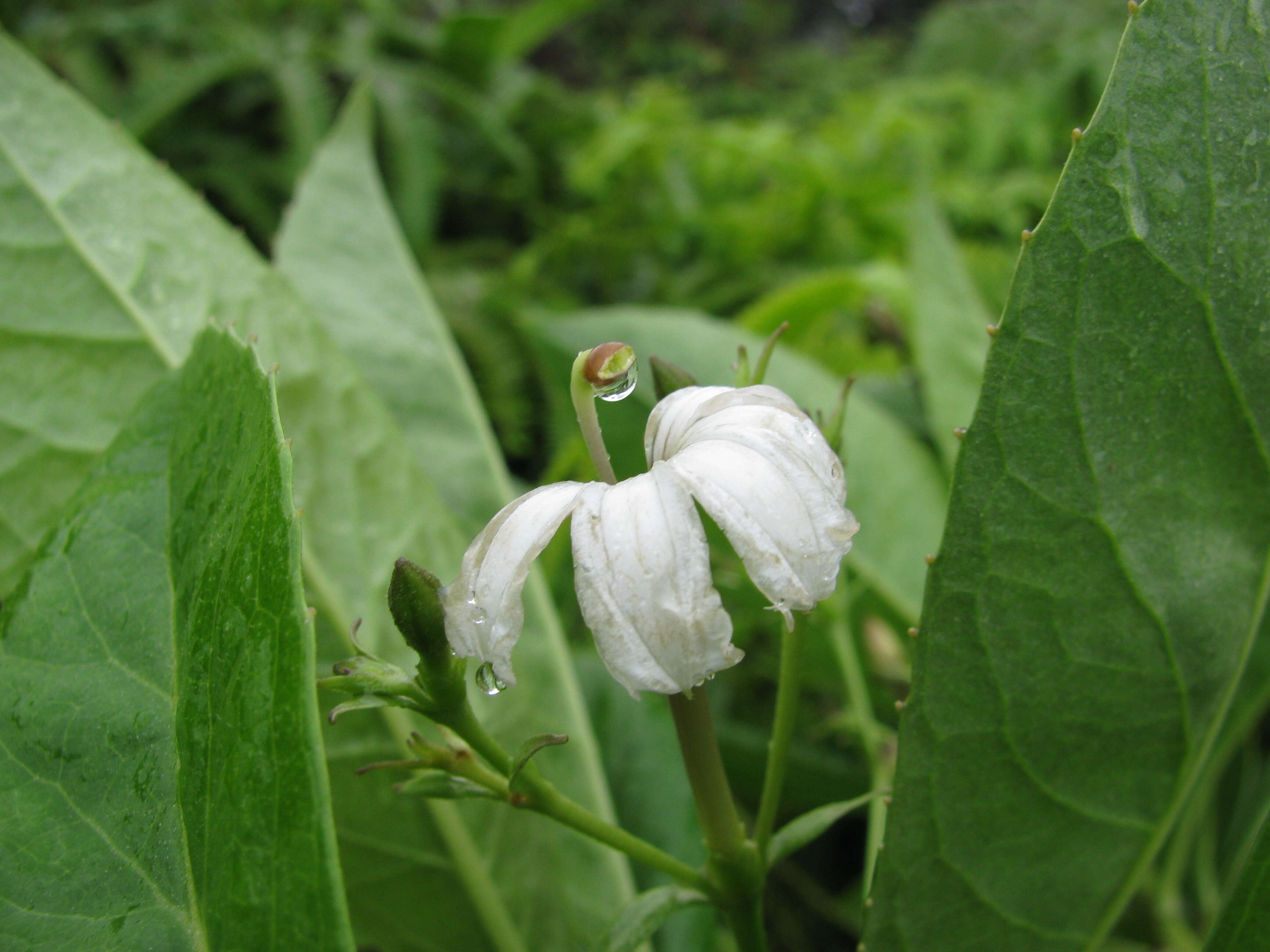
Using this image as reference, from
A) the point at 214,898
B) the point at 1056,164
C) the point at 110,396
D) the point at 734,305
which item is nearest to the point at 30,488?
the point at 110,396

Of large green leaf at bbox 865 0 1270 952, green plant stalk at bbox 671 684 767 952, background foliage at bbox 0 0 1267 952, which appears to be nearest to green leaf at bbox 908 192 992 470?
background foliage at bbox 0 0 1267 952

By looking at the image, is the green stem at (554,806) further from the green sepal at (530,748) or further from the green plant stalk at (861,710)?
the green plant stalk at (861,710)

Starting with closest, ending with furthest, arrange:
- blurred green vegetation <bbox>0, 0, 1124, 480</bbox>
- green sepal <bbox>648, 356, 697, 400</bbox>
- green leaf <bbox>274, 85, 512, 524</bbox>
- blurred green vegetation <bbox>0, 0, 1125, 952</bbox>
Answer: green sepal <bbox>648, 356, 697, 400</bbox> < green leaf <bbox>274, 85, 512, 524</bbox> < blurred green vegetation <bbox>0, 0, 1125, 952</bbox> < blurred green vegetation <bbox>0, 0, 1124, 480</bbox>

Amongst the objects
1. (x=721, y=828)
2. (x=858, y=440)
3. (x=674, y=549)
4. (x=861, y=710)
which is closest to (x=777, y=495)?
(x=674, y=549)

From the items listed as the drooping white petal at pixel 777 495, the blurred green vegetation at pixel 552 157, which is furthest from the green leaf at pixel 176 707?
the blurred green vegetation at pixel 552 157

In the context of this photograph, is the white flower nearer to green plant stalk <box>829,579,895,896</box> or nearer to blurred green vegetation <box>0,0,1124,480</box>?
green plant stalk <box>829,579,895,896</box>

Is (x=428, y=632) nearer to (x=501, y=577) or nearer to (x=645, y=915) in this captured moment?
(x=501, y=577)
